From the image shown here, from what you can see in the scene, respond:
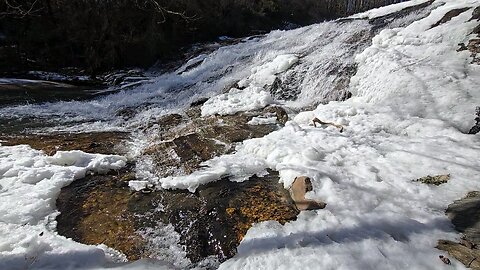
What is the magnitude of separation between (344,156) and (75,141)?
4.01m

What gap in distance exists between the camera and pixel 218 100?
267 inches

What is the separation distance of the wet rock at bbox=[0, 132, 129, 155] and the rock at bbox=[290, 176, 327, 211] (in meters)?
2.74

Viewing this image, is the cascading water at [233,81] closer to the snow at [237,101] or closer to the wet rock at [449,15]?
the snow at [237,101]

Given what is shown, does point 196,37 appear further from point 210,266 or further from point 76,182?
point 210,266

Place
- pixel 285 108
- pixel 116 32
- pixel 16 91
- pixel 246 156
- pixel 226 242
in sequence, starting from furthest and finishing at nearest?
pixel 116 32 → pixel 16 91 → pixel 285 108 → pixel 246 156 → pixel 226 242

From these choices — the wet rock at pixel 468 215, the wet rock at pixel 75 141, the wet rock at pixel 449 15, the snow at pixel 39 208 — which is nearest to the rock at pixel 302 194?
the wet rock at pixel 468 215

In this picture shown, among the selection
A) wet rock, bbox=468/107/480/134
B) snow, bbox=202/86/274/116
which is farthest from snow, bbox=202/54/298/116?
wet rock, bbox=468/107/480/134

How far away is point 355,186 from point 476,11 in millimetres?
5333

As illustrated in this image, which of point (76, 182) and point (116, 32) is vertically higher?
point (116, 32)

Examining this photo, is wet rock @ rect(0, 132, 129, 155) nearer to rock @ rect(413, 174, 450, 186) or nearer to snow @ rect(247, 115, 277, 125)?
snow @ rect(247, 115, 277, 125)

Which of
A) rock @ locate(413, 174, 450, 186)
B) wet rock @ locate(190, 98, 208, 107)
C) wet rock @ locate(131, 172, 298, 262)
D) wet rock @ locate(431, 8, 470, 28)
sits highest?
wet rock @ locate(431, 8, 470, 28)

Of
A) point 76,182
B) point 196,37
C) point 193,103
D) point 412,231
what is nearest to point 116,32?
point 196,37

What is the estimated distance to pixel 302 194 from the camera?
310 cm

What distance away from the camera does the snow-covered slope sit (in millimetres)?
2467
